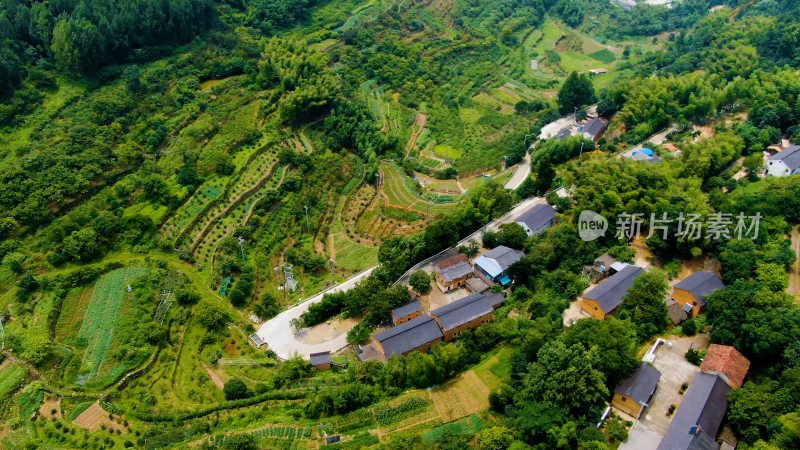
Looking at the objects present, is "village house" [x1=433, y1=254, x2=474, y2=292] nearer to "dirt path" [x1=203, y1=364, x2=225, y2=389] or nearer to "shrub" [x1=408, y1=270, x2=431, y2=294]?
"shrub" [x1=408, y1=270, x2=431, y2=294]

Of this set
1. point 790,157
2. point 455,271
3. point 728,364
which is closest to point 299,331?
point 455,271

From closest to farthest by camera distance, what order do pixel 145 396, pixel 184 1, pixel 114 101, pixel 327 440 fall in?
1. pixel 327 440
2. pixel 145 396
3. pixel 114 101
4. pixel 184 1

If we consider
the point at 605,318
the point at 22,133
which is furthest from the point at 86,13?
the point at 605,318

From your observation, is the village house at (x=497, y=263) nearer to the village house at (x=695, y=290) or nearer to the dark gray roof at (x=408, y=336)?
the dark gray roof at (x=408, y=336)

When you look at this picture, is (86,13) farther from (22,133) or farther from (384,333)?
(384,333)

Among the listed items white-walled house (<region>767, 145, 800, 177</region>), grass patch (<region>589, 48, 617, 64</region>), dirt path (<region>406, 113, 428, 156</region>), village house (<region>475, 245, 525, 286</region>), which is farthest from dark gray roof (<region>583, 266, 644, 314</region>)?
grass patch (<region>589, 48, 617, 64</region>)

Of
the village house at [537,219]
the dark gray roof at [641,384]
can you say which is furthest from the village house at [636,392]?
the village house at [537,219]

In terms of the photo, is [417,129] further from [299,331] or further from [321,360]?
[321,360]
